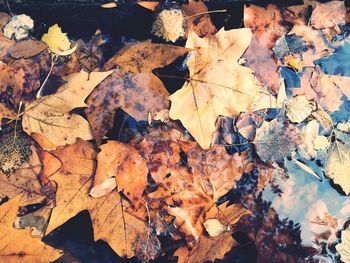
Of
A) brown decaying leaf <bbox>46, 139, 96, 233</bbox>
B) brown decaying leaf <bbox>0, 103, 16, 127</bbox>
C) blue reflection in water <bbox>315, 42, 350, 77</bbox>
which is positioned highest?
blue reflection in water <bbox>315, 42, 350, 77</bbox>

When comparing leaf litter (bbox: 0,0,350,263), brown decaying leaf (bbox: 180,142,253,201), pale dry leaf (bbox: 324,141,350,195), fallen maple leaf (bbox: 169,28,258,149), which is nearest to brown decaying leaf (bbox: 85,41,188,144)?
leaf litter (bbox: 0,0,350,263)

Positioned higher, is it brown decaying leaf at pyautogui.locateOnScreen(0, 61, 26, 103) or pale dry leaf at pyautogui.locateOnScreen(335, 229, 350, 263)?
brown decaying leaf at pyautogui.locateOnScreen(0, 61, 26, 103)

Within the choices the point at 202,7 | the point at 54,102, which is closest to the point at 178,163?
the point at 54,102

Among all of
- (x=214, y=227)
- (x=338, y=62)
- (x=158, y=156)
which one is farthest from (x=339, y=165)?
(x=158, y=156)

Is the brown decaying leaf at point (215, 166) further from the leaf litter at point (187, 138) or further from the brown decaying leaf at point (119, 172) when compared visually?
the brown decaying leaf at point (119, 172)

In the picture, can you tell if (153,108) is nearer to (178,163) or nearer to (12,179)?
(178,163)

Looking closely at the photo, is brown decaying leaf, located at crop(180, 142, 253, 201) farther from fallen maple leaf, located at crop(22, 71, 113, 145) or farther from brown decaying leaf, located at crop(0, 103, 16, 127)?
brown decaying leaf, located at crop(0, 103, 16, 127)

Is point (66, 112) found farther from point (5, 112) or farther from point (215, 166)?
point (215, 166)

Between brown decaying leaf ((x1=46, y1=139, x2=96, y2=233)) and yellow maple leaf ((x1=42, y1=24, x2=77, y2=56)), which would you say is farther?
yellow maple leaf ((x1=42, y1=24, x2=77, y2=56))
